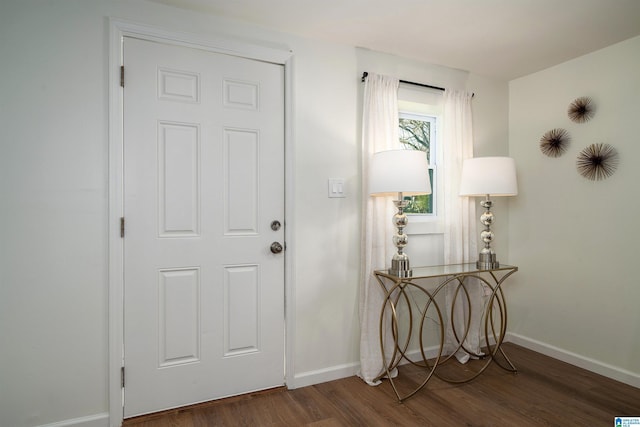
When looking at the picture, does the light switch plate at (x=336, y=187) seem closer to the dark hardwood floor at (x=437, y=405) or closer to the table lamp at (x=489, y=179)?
the table lamp at (x=489, y=179)

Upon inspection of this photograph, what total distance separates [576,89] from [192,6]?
286 centimetres

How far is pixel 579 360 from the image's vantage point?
288cm

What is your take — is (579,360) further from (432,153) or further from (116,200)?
(116,200)

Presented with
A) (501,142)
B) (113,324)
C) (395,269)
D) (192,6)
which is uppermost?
(192,6)

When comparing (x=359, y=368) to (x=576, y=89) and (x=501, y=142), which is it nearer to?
(x=501, y=142)

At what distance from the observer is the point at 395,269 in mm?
2521

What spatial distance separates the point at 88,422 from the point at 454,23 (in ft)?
10.3

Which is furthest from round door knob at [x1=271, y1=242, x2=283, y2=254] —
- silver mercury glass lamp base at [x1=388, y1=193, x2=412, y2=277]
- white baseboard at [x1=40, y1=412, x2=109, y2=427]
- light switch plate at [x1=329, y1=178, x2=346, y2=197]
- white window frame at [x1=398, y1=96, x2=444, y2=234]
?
white baseboard at [x1=40, y1=412, x2=109, y2=427]

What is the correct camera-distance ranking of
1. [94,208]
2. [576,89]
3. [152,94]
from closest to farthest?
[94,208] → [152,94] → [576,89]

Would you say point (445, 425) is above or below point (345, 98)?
below

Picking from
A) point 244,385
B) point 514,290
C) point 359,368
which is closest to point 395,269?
point 359,368

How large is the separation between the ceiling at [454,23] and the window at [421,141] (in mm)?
478

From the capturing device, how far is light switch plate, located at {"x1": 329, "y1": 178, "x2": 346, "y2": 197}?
263cm

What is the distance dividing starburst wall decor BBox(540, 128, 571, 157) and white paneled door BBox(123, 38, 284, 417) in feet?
7.33
